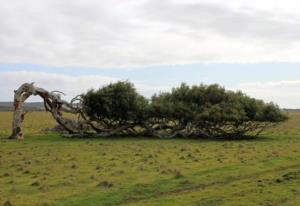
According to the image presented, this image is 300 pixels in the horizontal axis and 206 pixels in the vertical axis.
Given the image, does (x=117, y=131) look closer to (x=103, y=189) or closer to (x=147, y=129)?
(x=147, y=129)

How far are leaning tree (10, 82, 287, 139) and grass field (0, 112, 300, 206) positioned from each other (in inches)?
396

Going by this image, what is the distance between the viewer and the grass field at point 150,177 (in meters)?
15.0

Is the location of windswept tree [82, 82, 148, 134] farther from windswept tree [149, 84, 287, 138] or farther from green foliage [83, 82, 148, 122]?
windswept tree [149, 84, 287, 138]

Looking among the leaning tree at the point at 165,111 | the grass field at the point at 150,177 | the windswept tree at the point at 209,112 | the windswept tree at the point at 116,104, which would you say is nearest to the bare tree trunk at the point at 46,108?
the leaning tree at the point at 165,111

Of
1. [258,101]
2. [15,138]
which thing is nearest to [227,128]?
[258,101]

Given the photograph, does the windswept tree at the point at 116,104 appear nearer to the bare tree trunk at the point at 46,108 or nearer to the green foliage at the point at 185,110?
the green foliage at the point at 185,110

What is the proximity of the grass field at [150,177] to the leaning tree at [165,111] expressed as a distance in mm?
10062

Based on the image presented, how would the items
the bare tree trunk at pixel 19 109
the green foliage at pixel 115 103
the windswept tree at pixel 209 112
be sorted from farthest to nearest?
the green foliage at pixel 115 103 → the windswept tree at pixel 209 112 → the bare tree trunk at pixel 19 109

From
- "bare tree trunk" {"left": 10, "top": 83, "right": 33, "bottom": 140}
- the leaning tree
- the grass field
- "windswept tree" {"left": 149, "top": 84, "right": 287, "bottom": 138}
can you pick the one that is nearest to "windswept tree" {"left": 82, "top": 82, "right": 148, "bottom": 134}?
the leaning tree

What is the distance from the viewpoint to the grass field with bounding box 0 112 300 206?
15008 mm

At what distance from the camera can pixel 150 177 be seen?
1884 centimetres

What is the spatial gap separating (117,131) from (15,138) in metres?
8.61

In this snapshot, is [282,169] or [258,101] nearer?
[282,169]

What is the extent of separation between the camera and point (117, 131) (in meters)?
42.3
